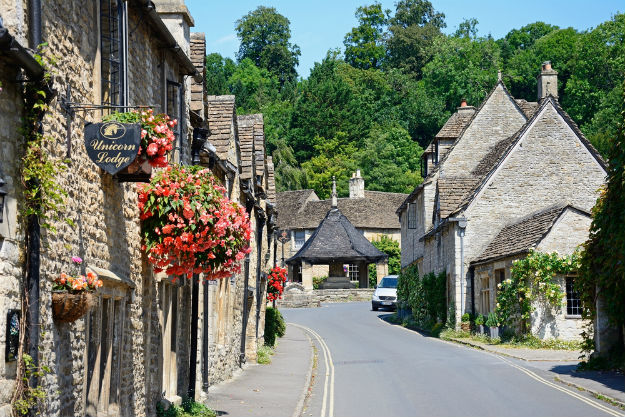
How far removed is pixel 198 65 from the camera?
18.0 m

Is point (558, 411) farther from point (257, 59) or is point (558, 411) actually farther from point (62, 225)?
point (257, 59)

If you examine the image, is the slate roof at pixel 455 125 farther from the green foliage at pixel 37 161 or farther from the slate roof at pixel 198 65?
the green foliage at pixel 37 161

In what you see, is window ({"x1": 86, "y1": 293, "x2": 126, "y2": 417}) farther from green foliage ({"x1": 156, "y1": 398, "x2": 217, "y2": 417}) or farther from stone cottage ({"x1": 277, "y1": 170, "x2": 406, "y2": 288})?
stone cottage ({"x1": 277, "y1": 170, "x2": 406, "y2": 288})

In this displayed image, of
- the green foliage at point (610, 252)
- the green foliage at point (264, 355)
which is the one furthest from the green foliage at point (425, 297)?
the green foliage at point (610, 252)

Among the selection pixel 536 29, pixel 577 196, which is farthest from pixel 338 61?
pixel 577 196

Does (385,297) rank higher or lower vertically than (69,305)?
lower

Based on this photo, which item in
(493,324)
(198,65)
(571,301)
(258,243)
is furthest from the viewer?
(493,324)

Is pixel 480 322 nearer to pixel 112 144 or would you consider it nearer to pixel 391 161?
pixel 112 144

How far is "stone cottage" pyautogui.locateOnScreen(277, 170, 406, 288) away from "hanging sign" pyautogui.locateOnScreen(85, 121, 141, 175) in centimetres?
7175

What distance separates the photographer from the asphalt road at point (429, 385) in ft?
51.0

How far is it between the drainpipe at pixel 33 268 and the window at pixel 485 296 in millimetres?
27581

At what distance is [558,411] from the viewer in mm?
15234

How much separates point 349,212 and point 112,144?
74.6m

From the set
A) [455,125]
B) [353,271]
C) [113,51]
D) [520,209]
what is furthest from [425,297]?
[113,51]
